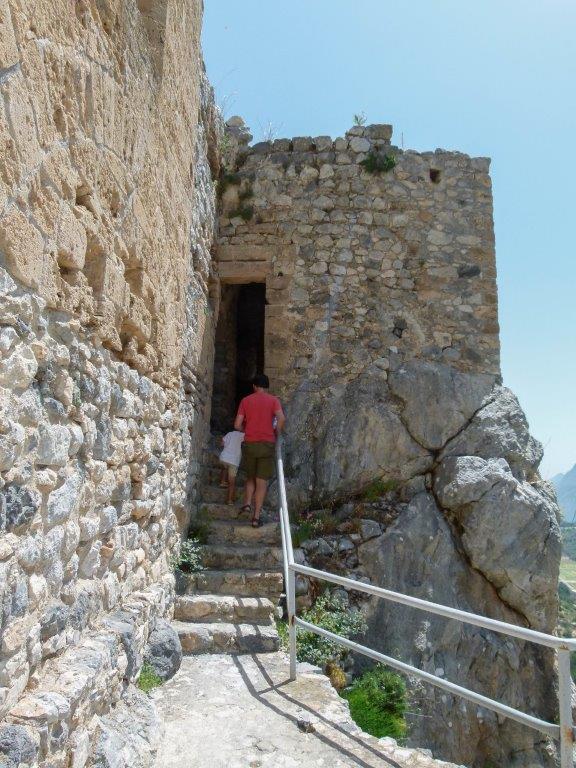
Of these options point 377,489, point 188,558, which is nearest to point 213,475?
point 188,558

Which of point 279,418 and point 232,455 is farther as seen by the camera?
point 232,455

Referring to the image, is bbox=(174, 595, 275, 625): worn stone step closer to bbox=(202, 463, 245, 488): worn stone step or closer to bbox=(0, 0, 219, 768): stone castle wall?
bbox=(0, 0, 219, 768): stone castle wall

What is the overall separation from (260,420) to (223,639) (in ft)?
7.62

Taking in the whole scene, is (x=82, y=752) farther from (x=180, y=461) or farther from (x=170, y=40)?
(x=170, y=40)

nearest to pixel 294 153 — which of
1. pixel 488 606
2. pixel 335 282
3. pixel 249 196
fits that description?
pixel 249 196

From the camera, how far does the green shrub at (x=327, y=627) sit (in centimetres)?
480

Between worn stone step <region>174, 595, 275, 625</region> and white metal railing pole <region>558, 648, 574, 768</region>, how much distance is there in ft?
9.57

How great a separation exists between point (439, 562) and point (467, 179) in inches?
195

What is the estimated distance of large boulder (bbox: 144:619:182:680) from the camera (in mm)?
3771

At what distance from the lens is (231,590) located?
521 cm

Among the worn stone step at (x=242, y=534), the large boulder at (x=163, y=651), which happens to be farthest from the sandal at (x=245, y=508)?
the large boulder at (x=163, y=651)

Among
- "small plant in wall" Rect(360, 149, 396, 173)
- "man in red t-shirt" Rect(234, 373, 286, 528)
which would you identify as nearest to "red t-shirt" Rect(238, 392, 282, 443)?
"man in red t-shirt" Rect(234, 373, 286, 528)

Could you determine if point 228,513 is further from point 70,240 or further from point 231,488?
point 70,240

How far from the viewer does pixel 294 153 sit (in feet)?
26.5
